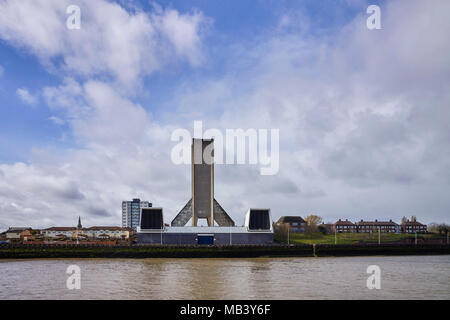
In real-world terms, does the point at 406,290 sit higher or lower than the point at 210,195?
lower

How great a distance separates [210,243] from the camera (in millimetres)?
68062

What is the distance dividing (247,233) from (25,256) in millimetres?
37781

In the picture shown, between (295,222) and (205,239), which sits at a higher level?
(205,239)

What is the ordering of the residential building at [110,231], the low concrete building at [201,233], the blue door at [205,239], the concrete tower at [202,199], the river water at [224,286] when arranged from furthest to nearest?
the residential building at [110,231] → the concrete tower at [202,199] → the blue door at [205,239] → the low concrete building at [201,233] → the river water at [224,286]

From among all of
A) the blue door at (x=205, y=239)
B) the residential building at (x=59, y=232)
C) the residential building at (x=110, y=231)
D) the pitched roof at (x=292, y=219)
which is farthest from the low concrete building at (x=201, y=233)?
the pitched roof at (x=292, y=219)

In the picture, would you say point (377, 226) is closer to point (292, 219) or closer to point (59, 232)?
point (292, 219)

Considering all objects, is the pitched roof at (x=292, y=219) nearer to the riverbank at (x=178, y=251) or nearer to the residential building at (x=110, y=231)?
the residential building at (x=110, y=231)

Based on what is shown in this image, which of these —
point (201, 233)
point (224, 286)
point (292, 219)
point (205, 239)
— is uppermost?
point (224, 286)

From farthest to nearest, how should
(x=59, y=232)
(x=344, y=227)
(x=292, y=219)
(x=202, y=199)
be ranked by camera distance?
(x=344, y=227)
(x=292, y=219)
(x=59, y=232)
(x=202, y=199)

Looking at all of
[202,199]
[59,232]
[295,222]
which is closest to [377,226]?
[295,222]
